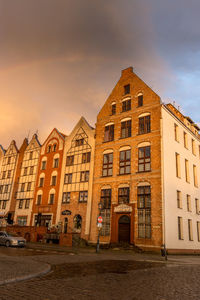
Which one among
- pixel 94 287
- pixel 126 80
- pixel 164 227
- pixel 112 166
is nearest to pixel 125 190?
pixel 112 166

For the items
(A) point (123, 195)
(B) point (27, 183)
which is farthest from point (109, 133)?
(B) point (27, 183)

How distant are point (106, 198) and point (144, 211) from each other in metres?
5.89

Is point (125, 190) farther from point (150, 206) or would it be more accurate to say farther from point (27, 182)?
point (27, 182)

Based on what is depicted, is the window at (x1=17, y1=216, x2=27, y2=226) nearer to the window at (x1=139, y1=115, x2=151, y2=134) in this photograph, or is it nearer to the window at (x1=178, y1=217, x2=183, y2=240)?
the window at (x1=139, y1=115, x2=151, y2=134)

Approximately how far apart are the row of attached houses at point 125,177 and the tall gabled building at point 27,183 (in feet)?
0.57

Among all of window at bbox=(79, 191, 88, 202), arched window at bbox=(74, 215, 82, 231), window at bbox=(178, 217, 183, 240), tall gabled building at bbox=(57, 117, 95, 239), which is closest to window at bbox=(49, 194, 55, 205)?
tall gabled building at bbox=(57, 117, 95, 239)

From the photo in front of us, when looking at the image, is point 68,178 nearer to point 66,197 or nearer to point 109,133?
point 66,197

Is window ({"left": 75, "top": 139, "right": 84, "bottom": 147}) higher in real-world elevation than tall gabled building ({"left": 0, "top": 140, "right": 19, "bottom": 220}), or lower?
higher

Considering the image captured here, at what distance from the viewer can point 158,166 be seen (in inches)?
1104

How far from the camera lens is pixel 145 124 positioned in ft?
103

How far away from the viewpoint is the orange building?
38.1 metres

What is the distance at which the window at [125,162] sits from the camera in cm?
3125

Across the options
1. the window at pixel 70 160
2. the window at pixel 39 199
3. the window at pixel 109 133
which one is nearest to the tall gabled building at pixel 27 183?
the window at pixel 39 199

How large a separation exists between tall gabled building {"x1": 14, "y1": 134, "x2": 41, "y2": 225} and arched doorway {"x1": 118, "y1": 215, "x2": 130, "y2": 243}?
58.5ft
